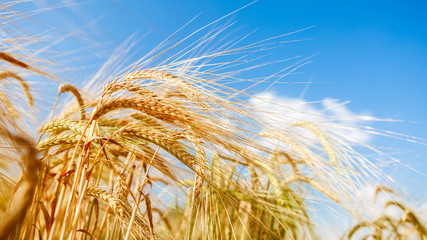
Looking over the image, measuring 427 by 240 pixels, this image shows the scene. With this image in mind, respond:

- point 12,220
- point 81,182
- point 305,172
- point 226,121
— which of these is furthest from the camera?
point 305,172

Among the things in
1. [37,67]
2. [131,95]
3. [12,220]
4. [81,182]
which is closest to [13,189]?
[81,182]

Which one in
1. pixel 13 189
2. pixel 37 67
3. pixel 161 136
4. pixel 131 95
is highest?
pixel 37 67

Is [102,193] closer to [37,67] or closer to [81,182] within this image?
[81,182]

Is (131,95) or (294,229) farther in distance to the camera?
(294,229)

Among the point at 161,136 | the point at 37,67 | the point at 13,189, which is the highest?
the point at 37,67

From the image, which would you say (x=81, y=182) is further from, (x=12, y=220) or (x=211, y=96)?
(x=12, y=220)

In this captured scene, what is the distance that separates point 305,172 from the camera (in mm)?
1992

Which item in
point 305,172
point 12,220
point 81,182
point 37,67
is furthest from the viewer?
point 305,172

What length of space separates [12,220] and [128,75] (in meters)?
0.84

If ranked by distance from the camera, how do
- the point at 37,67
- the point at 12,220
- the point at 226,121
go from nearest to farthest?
the point at 12,220
the point at 226,121
the point at 37,67

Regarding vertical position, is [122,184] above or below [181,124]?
below

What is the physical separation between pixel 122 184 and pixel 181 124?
0.33 metres

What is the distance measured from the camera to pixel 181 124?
3.70 ft

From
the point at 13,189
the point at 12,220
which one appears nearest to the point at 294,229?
the point at 13,189
